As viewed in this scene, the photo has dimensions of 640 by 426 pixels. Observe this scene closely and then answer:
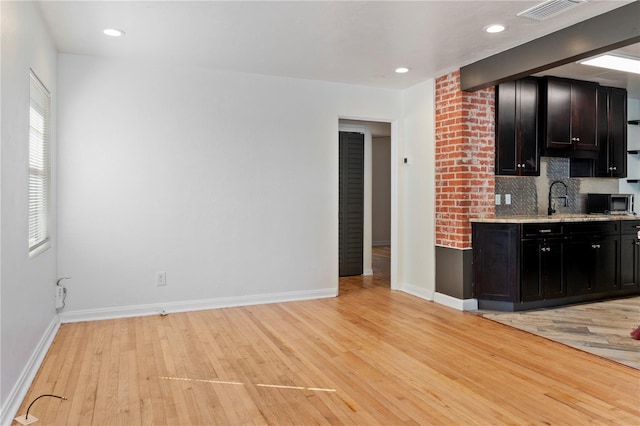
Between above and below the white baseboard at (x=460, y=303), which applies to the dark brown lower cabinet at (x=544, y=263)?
above

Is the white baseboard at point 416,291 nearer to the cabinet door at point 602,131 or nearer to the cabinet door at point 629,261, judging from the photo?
the cabinet door at point 629,261

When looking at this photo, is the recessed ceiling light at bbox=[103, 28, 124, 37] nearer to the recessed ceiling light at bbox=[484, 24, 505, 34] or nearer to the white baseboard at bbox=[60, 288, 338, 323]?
the white baseboard at bbox=[60, 288, 338, 323]

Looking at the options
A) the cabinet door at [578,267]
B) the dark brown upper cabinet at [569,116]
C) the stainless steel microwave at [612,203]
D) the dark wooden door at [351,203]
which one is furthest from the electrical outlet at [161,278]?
the stainless steel microwave at [612,203]

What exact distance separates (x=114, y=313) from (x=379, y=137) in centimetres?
701

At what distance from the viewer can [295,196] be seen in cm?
505

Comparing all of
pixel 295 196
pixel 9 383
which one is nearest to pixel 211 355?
pixel 9 383

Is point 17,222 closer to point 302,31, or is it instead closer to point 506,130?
point 302,31

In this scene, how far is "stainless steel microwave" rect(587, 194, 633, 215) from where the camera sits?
18.9 ft

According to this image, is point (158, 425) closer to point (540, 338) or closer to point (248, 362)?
point (248, 362)

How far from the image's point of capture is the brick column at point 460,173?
458 centimetres

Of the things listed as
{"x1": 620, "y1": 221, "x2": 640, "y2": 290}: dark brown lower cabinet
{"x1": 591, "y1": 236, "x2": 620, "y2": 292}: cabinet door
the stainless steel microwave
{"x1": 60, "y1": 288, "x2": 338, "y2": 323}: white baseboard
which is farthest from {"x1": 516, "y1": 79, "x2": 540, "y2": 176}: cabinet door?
{"x1": 60, "y1": 288, "x2": 338, "y2": 323}: white baseboard

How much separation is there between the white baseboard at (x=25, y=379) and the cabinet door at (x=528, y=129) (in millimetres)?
4749

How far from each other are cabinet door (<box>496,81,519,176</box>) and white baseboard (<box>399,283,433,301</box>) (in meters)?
1.52

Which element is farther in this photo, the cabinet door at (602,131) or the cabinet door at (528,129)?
the cabinet door at (602,131)
